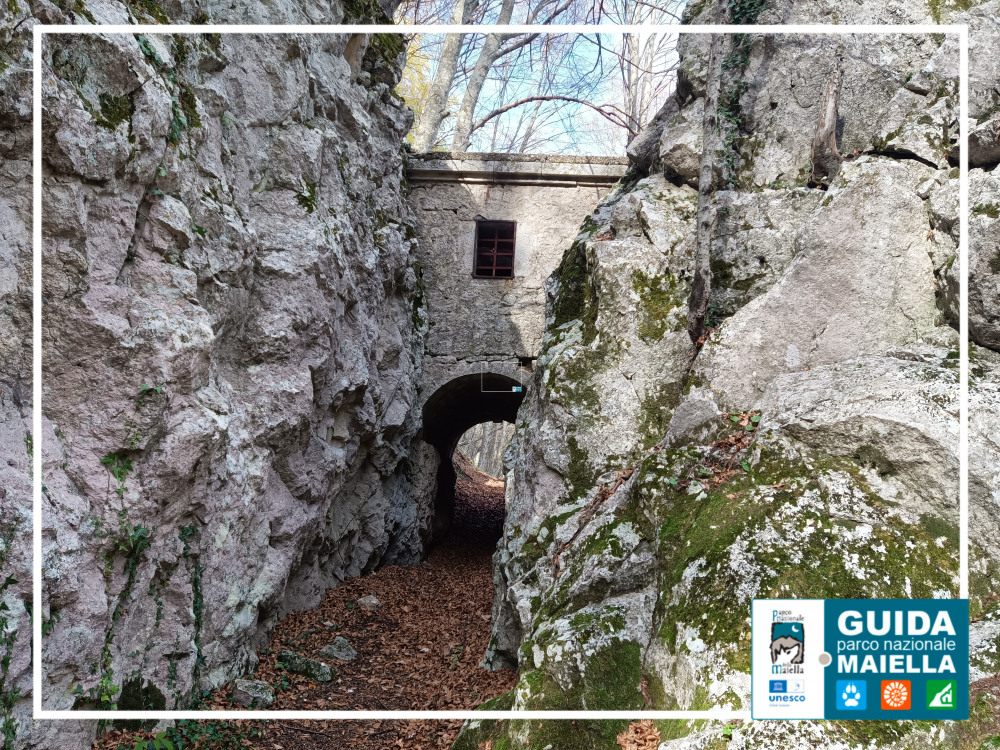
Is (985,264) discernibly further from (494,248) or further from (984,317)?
(494,248)

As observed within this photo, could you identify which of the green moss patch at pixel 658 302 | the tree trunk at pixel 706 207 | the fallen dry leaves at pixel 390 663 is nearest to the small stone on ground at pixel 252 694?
the fallen dry leaves at pixel 390 663

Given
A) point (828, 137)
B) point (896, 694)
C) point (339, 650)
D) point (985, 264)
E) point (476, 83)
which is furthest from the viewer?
point (476, 83)

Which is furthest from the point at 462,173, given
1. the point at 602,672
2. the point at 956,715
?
the point at 956,715

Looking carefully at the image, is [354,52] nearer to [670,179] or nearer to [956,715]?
[670,179]

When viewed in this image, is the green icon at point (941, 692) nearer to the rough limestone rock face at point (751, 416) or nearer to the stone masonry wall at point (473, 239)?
the rough limestone rock face at point (751, 416)

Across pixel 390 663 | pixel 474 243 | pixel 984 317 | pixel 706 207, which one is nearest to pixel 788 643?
pixel 984 317

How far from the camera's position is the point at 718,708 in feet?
12.4

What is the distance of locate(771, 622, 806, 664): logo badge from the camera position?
343cm

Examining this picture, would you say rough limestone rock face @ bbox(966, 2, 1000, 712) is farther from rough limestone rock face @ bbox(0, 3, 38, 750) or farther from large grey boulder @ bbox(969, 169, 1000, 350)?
rough limestone rock face @ bbox(0, 3, 38, 750)

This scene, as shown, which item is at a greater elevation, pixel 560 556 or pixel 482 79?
pixel 482 79

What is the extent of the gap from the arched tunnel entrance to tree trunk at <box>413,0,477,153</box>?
6354 mm

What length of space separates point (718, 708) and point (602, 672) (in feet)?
3.65

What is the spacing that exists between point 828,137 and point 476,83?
37.9 ft

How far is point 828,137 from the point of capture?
7309 mm
